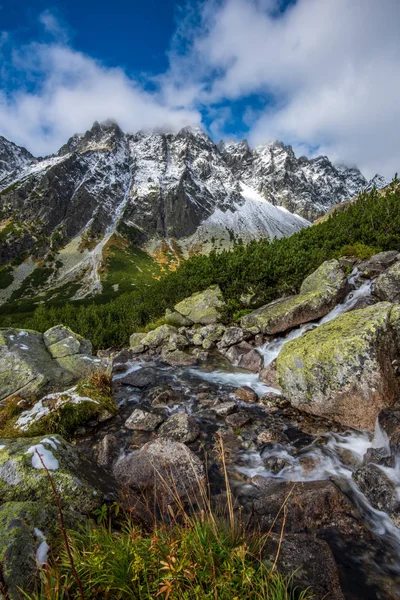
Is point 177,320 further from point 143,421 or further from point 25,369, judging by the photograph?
point 143,421

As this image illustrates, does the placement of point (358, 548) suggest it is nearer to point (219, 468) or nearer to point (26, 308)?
point (219, 468)

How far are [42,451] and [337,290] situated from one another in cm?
1442

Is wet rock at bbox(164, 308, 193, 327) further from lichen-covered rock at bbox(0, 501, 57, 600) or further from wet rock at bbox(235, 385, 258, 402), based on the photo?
lichen-covered rock at bbox(0, 501, 57, 600)

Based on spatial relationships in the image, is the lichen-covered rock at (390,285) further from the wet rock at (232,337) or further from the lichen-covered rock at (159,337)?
the lichen-covered rock at (159,337)

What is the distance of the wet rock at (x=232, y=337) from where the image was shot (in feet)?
53.2

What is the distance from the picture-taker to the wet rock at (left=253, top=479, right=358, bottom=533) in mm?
4660

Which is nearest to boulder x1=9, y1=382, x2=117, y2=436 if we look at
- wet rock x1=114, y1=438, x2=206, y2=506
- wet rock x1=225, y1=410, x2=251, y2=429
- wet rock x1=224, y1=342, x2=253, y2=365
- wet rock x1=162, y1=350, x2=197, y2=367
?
wet rock x1=114, y1=438, x2=206, y2=506

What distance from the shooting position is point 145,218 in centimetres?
17850

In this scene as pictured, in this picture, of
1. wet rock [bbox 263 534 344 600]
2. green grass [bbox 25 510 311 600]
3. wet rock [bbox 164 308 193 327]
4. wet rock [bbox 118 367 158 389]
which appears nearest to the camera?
green grass [bbox 25 510 311 600]

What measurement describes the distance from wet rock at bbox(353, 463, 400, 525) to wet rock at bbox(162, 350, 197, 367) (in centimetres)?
1069

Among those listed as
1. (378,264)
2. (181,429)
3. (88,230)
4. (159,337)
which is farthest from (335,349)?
(88,230)

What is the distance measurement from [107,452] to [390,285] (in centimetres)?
1304

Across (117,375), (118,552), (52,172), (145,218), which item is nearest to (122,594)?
(118,552)

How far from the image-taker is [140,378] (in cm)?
1353
